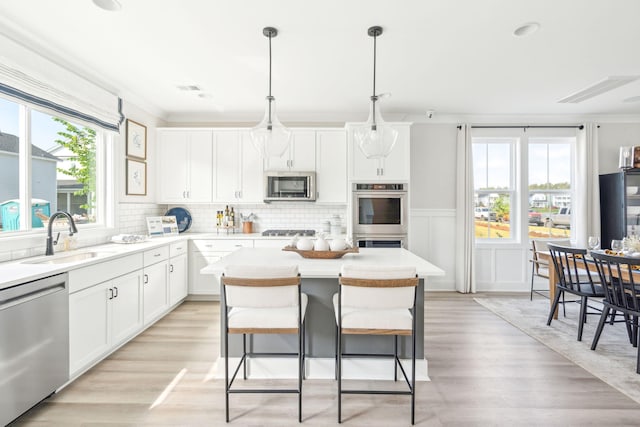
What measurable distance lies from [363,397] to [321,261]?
97cm

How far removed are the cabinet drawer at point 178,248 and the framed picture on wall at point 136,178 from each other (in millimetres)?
839

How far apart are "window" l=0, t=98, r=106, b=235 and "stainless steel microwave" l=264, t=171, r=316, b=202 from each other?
1948mm

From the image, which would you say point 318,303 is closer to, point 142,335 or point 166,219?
point 142,335

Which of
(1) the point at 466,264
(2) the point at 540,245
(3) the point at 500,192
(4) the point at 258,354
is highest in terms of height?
(3) the point at 500,192

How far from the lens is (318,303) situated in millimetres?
2471

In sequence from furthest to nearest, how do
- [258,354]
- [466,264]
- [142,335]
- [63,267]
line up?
1. [466,264]
2. [142,335]
3. [258,354]
4. [63,267]

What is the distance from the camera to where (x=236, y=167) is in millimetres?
4730

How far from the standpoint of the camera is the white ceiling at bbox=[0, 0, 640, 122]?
2.31 m

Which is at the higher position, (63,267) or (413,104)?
(413,104)

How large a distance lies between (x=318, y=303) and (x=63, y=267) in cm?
175

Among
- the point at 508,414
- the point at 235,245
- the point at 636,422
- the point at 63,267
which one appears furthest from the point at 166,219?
the point at 636,422

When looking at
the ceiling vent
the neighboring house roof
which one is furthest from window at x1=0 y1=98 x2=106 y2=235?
the ceiling vent

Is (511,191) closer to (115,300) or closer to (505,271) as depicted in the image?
(505,271)

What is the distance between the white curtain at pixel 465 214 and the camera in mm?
4891
